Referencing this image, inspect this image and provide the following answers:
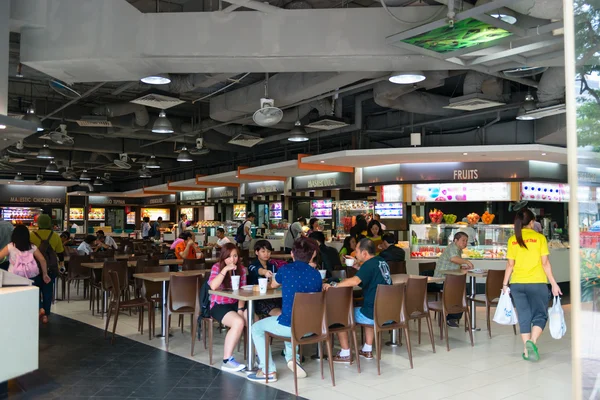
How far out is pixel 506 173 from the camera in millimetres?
11164

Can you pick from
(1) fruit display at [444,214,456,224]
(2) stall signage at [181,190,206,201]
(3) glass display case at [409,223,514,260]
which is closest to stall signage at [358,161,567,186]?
(1) fruit display at [444,214,456,224]

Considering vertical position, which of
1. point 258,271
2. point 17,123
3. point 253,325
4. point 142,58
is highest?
point 142,58

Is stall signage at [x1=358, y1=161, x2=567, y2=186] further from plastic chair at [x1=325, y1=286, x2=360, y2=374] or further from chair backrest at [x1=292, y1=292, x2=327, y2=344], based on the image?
chair backrest at [x1=292, y1=292, x2=327, y2=344]

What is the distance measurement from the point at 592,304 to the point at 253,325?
3187 mm

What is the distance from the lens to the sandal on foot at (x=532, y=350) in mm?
5617

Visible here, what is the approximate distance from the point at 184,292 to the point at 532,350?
366 centimetres

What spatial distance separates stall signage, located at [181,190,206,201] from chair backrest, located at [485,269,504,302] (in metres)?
15.9

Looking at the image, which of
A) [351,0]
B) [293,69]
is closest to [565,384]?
[293,69]

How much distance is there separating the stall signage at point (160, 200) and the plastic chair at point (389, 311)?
19.8 m

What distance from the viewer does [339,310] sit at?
16.7 feet

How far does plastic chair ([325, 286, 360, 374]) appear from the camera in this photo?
16.4 feet

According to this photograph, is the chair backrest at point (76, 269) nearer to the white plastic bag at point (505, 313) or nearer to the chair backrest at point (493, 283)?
the chair backrest at point (493, 283)

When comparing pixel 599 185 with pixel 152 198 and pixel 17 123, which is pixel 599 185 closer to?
pixel 17 123

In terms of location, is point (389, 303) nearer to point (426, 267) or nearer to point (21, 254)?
point (426, 267)
